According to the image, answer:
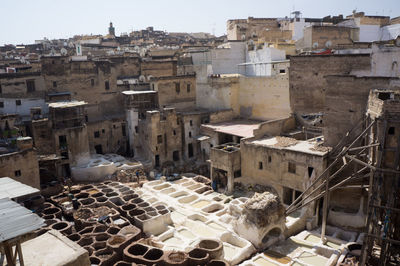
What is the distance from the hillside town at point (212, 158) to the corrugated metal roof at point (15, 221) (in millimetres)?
40

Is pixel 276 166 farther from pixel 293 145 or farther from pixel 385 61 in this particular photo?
pixel 385 61

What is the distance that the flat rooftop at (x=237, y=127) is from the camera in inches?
1198

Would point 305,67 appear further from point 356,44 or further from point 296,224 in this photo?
point 296,224

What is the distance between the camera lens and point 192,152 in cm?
3619

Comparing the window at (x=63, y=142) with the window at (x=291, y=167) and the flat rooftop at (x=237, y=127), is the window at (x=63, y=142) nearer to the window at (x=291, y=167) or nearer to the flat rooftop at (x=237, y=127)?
the flat rooftop at (x=237, y=127)

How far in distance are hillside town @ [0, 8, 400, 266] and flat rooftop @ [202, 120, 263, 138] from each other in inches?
7.1

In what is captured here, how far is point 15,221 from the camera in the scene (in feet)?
35.9

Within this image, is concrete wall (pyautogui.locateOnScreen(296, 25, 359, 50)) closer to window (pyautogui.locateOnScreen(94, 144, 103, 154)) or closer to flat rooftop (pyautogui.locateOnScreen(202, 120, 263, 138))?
flat rooftop (pyautogui.locateOnScreen(202, 120, 263, 138))

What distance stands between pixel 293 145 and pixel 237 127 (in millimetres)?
8354

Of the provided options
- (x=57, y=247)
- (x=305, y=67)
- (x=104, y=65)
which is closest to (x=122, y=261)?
(x=57, y=247)

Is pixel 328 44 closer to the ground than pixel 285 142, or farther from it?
farther from it

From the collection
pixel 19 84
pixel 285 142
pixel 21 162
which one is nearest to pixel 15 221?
pixel 21 162

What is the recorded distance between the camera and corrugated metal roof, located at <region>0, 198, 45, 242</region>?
405 inches

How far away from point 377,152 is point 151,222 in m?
13.4
